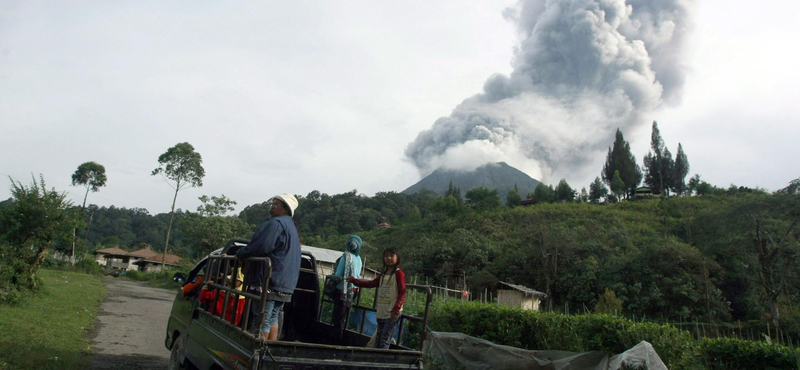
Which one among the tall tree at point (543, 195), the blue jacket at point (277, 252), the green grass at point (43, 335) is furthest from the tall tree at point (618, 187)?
the blue jacket at point (277, 252)

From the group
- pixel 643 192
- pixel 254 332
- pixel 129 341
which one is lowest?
pixel 129 341

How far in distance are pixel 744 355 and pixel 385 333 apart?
422 centimetres

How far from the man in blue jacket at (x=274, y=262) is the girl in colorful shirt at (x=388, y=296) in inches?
34.7

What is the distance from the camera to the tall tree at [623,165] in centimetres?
6631

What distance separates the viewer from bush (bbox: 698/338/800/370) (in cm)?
490

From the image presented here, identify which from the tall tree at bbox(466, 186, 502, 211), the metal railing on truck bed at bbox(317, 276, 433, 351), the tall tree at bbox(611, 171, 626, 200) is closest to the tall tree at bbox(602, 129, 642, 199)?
the tall tree at bbox(611, 171, 626, 200)

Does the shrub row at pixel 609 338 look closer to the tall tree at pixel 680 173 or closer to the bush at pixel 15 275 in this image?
the bush at pixel 15 275

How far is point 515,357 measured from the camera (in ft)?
20.4

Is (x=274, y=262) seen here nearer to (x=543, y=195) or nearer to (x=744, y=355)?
(x=744, y=355)

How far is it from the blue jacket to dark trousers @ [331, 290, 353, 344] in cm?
128

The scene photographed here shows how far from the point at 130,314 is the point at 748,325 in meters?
25.6

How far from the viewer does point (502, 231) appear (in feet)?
154

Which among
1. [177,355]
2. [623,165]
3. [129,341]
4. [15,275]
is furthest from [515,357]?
[623,165]

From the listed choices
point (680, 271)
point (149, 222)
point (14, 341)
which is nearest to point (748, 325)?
point (680, 271)
